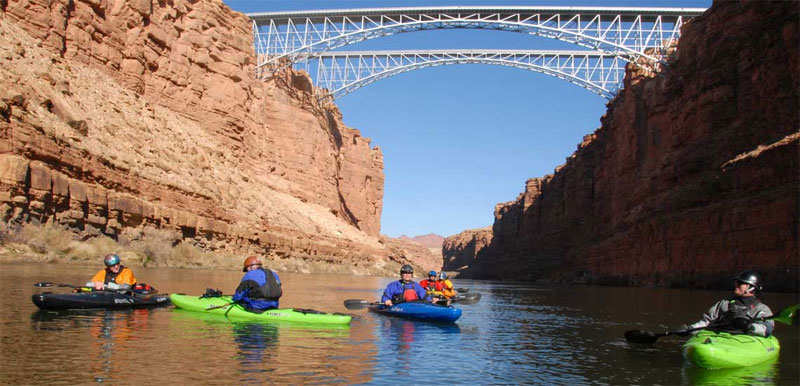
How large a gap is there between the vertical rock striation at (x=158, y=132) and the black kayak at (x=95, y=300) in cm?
1083

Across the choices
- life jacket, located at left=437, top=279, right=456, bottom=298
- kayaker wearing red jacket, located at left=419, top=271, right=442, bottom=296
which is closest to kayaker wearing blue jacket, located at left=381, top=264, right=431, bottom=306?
kayaker wearing red jacket, located at left=419, top=271, right=442, bottom=296

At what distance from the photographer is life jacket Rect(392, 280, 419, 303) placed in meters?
13.1

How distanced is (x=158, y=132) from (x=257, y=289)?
28.5 metres

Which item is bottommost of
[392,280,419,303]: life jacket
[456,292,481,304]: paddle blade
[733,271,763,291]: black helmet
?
[456,292,481,304]: paddle blade

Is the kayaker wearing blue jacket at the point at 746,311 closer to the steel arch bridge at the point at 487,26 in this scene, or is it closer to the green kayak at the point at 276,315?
the green kayak at the point at 276,315

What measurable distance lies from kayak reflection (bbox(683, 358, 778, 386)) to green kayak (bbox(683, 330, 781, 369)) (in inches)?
2.7

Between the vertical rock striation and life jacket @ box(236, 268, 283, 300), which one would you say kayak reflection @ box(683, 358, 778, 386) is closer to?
life jacket @ box(236, 268, 283, 300)

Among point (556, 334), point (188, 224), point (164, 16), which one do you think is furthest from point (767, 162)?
point (164, 16)

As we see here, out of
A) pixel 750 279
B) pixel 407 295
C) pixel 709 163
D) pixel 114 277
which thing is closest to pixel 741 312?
pixel 750 279

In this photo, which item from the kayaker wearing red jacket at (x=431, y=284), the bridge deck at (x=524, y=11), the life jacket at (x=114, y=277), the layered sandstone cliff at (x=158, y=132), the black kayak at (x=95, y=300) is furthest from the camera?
the bridge deck at (x=524, y=11)

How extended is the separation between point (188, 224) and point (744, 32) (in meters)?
33.5

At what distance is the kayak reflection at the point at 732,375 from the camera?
23.3 ft

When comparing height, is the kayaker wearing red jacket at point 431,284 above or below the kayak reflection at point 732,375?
above

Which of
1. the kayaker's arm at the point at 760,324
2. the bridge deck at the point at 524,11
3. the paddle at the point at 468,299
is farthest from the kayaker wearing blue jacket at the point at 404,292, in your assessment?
the bridge deck at the point at 524,11
